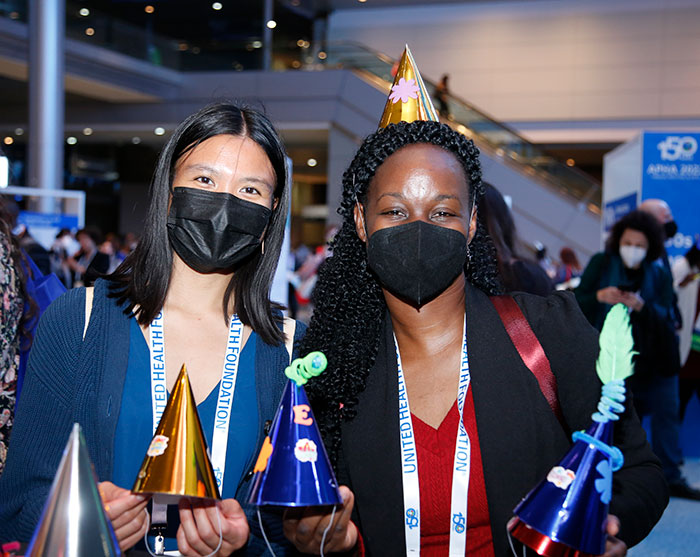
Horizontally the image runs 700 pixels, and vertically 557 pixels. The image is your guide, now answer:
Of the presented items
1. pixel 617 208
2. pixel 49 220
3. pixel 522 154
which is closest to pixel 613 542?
pixel 617 208

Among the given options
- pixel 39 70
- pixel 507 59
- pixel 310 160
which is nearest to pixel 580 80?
pixel 507 59

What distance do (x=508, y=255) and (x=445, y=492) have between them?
224cm

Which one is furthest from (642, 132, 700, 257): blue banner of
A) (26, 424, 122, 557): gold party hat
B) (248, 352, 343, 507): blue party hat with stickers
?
(26, 424, 122, 557): gold party hat

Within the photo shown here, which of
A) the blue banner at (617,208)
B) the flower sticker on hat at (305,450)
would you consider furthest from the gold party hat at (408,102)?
the blue banner at (617,208)

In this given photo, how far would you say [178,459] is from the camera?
1286 mm

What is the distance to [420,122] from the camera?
1.80 metres

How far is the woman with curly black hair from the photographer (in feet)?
5.17

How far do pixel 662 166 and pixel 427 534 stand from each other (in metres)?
5.82

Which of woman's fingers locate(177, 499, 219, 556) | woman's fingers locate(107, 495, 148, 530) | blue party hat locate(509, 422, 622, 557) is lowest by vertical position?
woman's fingers locate(177, 499, 219, 556)

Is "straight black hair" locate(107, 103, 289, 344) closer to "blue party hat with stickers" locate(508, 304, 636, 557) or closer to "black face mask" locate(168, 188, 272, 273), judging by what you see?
"black face mask" locate(168, 188, 272, 273)

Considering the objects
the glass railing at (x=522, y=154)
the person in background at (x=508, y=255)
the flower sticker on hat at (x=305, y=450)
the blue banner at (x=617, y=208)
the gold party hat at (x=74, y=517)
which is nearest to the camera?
the gold party hat at (x=74, y=517)

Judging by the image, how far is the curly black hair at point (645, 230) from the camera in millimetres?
4566

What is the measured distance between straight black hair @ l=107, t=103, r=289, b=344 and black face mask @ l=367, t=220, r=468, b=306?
0.41m

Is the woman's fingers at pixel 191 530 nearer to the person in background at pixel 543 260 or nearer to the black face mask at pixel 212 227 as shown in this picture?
the black face mask at pixel 212 227
